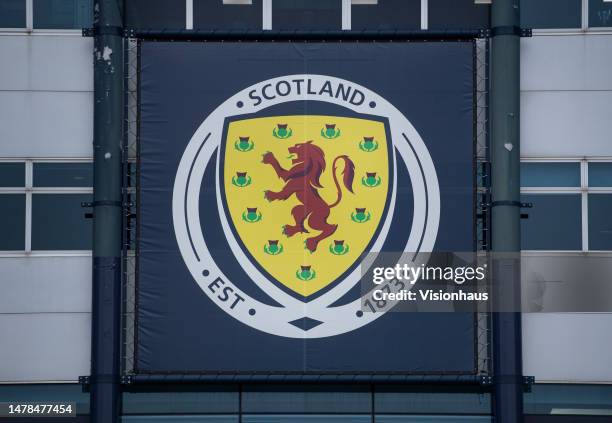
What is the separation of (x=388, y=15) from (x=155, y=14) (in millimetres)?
3784

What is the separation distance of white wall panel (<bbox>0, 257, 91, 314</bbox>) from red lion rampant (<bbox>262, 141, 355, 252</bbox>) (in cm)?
324

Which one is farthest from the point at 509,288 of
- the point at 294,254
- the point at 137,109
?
the point at 137,109

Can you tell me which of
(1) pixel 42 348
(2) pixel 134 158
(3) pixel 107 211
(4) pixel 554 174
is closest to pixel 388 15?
(4) pixel 554 174

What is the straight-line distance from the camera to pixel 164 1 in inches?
854

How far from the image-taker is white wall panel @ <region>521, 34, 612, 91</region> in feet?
70.1

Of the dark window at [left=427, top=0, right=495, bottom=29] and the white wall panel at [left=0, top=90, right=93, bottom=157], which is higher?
the dark window at [left=427, top=0, right=495, bottom=29]

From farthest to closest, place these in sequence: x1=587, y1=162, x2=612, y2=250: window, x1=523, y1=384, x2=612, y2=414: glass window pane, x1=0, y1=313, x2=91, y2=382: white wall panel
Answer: x1=587, y1=162, x2=612, y2=250: window < x1=523, y1=384, x2=612, y2=414: glass window pane < x1=0, y1=313, x2=91, y2=382: white wall panel

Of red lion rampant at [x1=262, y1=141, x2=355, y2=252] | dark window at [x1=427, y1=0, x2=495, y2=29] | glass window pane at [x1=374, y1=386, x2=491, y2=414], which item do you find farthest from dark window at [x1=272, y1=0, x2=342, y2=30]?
glass window pane at [x1=374, y1=386, x2=491, y2=414]

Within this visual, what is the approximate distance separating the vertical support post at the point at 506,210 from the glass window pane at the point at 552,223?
30 centimetres

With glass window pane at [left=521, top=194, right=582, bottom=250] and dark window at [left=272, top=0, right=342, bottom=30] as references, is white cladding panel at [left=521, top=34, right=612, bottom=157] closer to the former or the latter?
glass window pane at [left=521, top=194, right=582, bottom=250]

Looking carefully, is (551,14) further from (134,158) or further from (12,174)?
(12,174)

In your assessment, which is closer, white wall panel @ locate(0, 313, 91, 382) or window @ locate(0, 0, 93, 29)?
white wall panel @ locate(0, 313, 91, 382)

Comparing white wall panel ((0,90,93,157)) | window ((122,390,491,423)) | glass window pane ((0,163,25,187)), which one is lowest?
window ((122,390,491,423))

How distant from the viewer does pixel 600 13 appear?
70.9 feet
